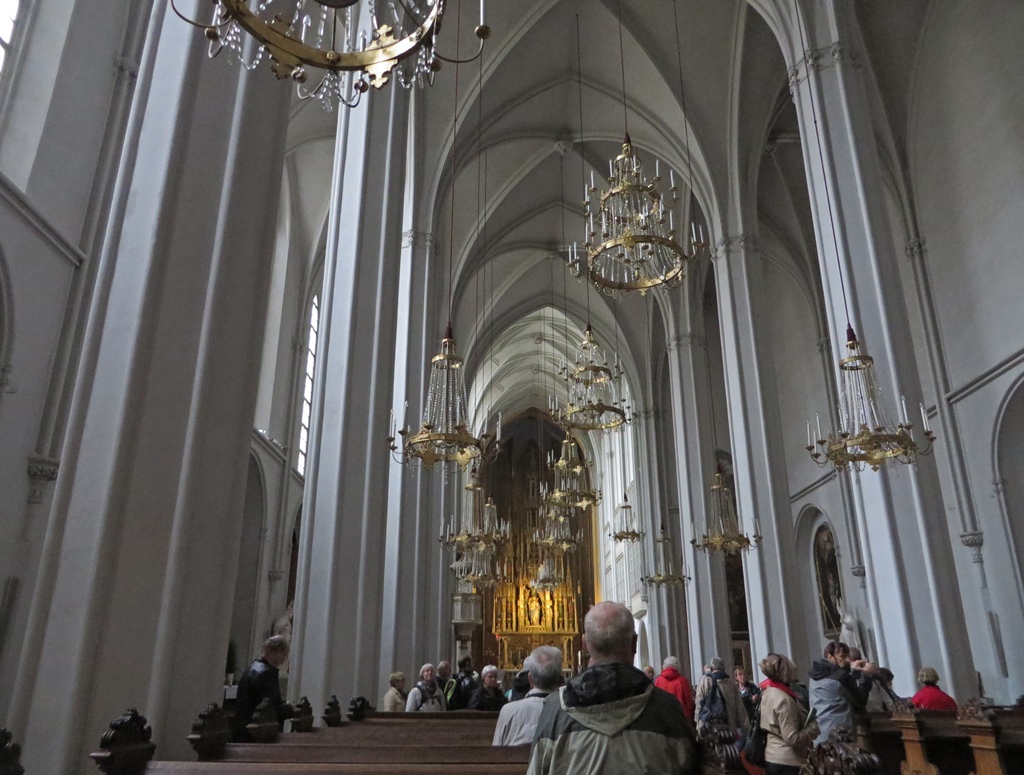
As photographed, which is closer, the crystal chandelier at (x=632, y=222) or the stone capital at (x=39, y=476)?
the crystal chandelier at (x=632, y=222)

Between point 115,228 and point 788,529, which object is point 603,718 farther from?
point 788,529

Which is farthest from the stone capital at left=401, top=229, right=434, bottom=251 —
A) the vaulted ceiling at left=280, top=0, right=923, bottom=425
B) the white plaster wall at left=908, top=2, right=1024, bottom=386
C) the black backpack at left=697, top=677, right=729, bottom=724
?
the black backpack at left=697, top=677, right=729, bottom=724

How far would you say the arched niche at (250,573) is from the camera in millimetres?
14602

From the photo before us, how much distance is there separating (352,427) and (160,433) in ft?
16.7

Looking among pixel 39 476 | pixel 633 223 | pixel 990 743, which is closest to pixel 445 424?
pixel 633 223

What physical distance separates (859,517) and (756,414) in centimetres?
490

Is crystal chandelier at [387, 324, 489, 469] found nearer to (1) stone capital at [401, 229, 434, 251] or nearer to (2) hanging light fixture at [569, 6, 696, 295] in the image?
(2) hanging light fixture at [569, 6, 696, 295]

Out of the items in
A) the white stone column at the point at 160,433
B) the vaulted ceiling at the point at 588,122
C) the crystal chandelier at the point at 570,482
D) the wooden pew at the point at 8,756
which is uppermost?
the vaulted ceiling at the point at 588,122

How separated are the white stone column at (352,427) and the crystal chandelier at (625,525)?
1120cm

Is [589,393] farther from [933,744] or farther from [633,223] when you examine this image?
[933,744]

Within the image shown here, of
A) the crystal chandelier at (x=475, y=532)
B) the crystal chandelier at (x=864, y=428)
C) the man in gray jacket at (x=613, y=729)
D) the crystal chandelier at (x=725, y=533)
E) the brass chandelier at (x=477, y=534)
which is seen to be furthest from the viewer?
the brass chandelier at (x=477, y=534)

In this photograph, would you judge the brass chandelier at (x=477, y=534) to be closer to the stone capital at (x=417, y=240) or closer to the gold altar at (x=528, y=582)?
the stone capital at (x=417, y=240)

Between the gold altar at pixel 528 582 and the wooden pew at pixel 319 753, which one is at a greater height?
the gold altar at pixel 528 582

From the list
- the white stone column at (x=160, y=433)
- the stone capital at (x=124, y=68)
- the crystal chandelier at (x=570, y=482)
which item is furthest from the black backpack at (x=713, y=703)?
the stone capital at (x=124, y=68)
